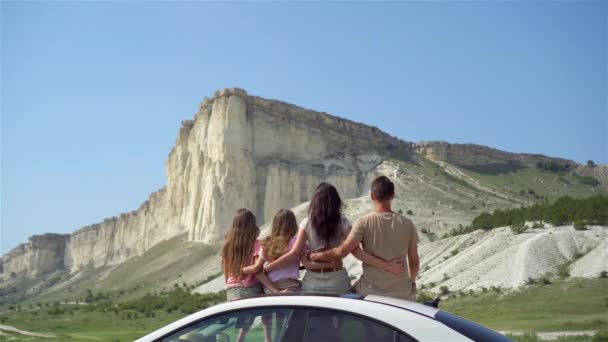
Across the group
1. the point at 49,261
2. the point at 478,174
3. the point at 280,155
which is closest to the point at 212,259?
the point at 280,155

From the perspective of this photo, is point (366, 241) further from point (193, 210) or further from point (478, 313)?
point (193, 210)

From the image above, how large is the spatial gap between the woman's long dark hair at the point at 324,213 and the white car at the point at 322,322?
1.85 metres

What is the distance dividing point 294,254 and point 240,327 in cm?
183

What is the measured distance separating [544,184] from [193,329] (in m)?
111

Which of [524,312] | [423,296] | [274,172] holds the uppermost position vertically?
[274,172]

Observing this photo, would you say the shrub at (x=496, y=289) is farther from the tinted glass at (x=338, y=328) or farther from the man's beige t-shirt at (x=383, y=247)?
the tinted glass at (x=338, y=328)

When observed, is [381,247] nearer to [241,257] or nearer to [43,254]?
[241,257]

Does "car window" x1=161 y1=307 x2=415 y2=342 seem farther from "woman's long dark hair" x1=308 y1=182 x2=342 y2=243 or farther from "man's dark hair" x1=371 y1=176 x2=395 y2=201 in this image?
"man's dark hair" x1=371 y1=176 x2=395 y2=201

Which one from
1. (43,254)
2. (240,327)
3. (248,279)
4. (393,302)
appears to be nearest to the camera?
Answer: (393,302)

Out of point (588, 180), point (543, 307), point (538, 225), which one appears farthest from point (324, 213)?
point (588, 180)

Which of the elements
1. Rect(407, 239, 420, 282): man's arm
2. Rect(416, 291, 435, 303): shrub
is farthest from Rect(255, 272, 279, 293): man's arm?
Rect(416, 291, 435, 303): shrub

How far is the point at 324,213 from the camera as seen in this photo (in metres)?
6.24

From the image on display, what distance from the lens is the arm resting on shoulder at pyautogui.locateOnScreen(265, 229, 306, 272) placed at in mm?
6254

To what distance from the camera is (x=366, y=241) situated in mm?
6129
